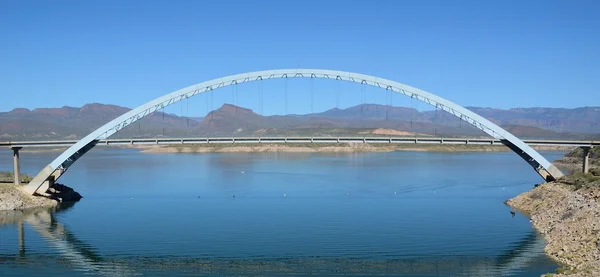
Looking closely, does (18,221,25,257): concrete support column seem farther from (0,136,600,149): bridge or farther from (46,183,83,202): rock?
(0,136,600,149): bridge

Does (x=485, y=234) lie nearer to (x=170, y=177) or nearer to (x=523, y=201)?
(x=523, y=201)

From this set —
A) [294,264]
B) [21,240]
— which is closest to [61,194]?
[21,240]

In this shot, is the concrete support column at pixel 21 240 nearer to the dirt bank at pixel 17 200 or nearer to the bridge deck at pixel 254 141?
the dirt bank at pixel 17 200

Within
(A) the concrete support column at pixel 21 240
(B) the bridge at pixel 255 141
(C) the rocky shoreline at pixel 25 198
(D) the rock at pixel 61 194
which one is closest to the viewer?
(A) the concrete support column at pixel 21 240

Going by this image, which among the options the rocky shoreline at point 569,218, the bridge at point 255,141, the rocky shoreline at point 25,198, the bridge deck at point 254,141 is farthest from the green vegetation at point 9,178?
the rocky shoreline at point 569,218

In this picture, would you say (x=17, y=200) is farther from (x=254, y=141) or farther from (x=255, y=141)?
(x=255, y=141)

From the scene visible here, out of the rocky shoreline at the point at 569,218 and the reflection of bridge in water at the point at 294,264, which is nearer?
the rocky shoreline at the point at 569,218

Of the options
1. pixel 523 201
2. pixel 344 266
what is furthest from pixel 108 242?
pixel 523 201
